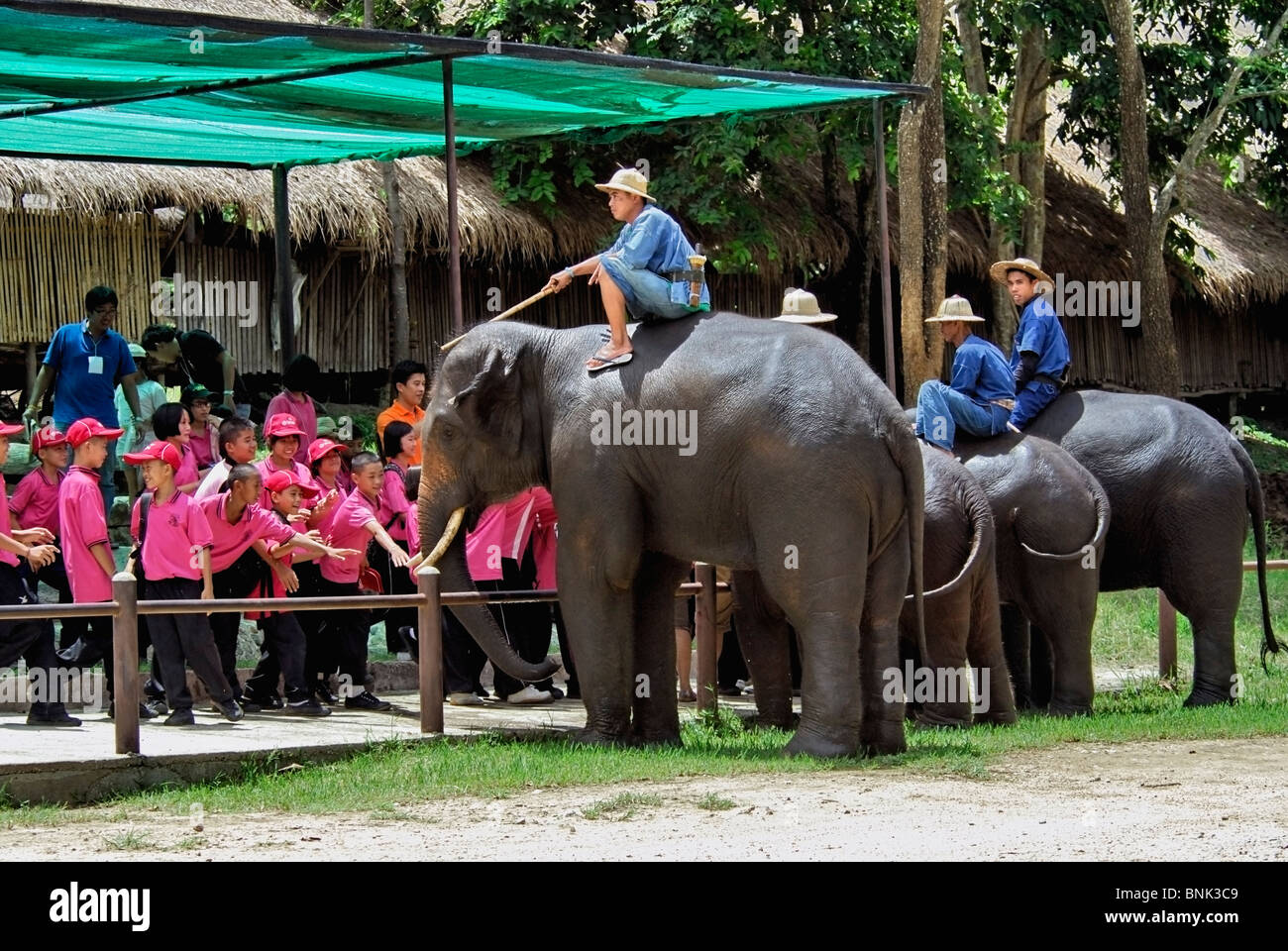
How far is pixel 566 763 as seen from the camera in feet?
32.4

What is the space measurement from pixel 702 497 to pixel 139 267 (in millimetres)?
10368

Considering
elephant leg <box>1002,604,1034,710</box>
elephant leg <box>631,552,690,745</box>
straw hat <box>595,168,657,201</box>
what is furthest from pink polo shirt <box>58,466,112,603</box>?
elephant leg <box>1002,604,1034,710</box>

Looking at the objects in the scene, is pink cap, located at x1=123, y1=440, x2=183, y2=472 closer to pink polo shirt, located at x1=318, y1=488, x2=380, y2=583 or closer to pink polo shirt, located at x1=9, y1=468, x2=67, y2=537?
pink polo shirt, located at x1=9, y1=468, x2=67, y2=537

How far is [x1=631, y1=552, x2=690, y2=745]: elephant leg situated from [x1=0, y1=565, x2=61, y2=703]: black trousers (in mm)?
2975

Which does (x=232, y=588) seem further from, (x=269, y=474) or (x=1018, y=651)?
(x=1018, y=651)

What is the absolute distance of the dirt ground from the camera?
7.67 metres

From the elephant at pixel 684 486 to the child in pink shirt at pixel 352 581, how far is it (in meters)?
1.16

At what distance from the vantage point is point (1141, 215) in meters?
21.5

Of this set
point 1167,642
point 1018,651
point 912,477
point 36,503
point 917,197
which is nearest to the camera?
point 912,477

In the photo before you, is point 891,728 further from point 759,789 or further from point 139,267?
point 139,267

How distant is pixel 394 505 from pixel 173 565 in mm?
1973

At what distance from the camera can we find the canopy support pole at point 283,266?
1670cm

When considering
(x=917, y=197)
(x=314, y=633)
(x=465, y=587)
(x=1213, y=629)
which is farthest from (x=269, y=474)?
(x=917, y=197)

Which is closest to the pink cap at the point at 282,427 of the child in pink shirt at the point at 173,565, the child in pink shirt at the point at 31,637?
the child in pink shirt at the point at 173,565
